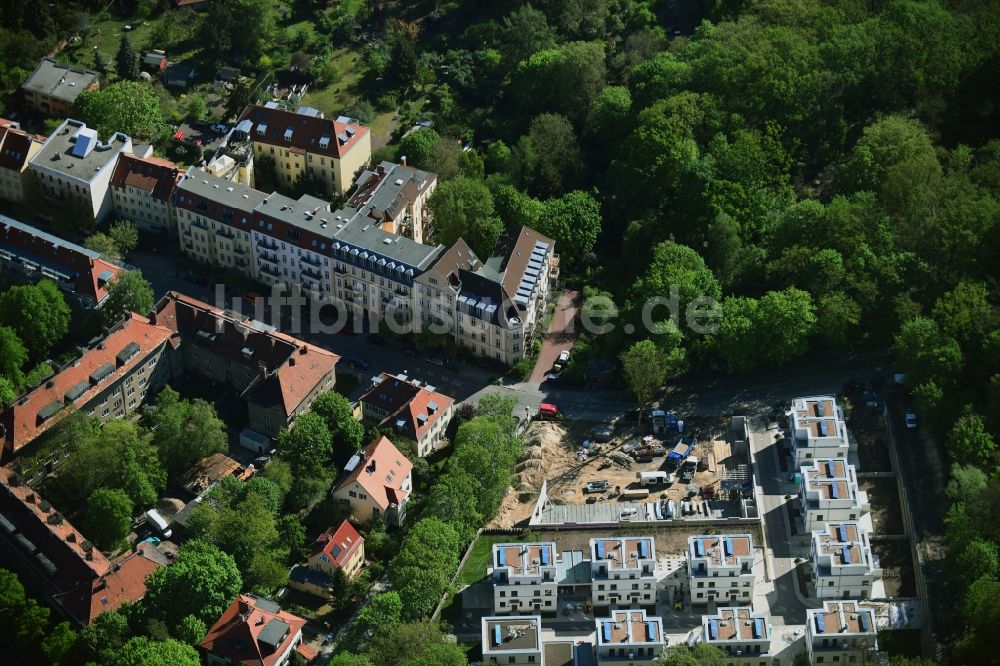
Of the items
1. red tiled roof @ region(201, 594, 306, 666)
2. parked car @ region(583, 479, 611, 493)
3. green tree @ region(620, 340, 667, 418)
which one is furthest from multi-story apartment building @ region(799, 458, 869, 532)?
red tiled roof @ region(201, 594, 306, 666)

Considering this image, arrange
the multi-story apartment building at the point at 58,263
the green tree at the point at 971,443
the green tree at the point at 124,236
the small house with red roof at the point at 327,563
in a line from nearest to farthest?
the small house with red roof at the point at 327,563, the green tree at the point at 971,443, the multi-story apartment building at the point at 58,263, the green tree at the point at 124,236

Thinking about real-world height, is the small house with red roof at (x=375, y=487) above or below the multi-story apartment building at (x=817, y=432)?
below

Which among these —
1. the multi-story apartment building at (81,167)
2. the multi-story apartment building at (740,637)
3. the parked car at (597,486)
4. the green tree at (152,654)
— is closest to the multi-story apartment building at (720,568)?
the multi-story apartment building at (740,637)

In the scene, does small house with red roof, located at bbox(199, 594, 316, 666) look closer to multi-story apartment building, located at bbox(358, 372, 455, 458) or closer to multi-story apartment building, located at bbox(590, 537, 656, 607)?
multi-story apartment building, located at bbox(358, 372, 455, 458)

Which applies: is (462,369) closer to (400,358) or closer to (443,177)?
(400,358)

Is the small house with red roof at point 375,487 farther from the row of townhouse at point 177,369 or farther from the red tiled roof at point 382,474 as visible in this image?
the row of townhouse at point 177,369

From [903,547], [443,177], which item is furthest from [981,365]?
[443,177]

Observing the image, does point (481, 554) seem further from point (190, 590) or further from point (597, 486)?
point (190, 590)

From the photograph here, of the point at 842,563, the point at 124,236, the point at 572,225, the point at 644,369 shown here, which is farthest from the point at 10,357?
the point at 842,563
